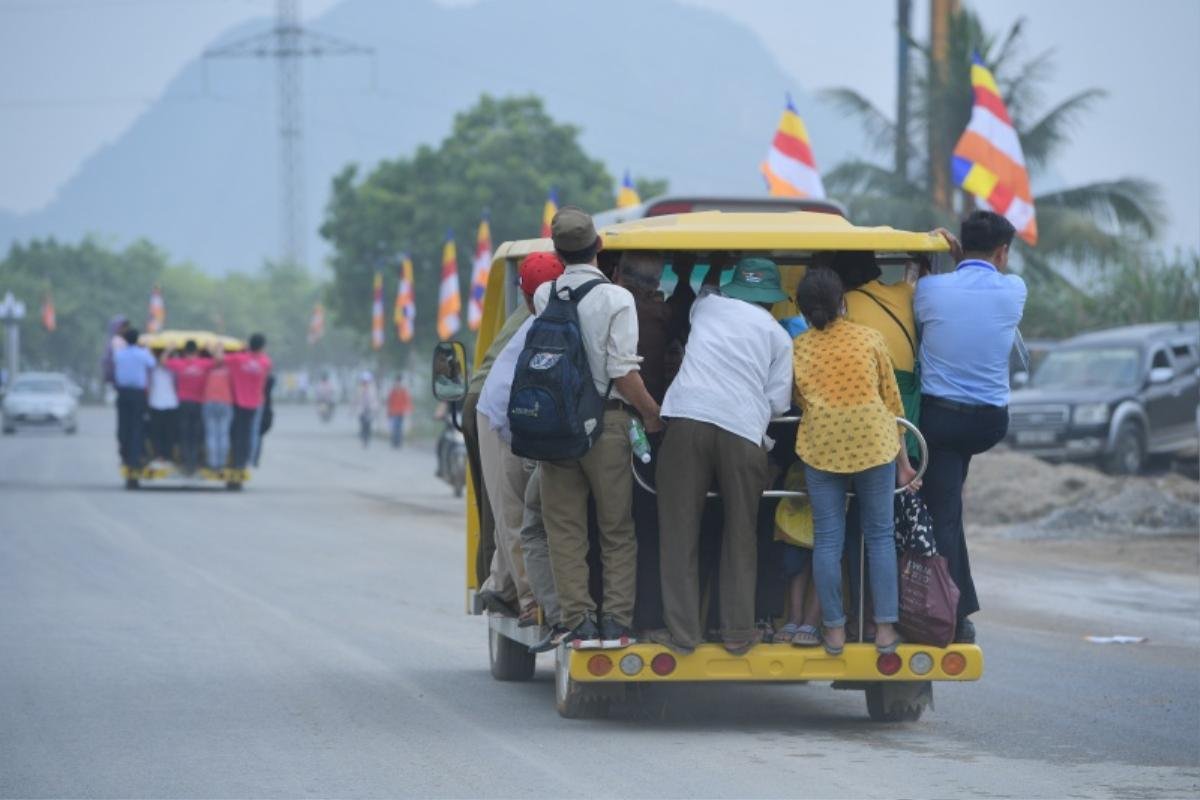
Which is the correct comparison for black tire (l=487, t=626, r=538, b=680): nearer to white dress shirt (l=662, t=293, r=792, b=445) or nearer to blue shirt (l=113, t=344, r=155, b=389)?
white dress shirt (l=662, t=293, r=792, b=445)

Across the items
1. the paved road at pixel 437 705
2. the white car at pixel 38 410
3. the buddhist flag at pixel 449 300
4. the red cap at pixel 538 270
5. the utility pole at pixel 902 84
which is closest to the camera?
the paved road at pixel 437 705

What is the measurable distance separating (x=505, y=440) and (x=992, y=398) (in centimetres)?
213

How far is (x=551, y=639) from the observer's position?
8914mm

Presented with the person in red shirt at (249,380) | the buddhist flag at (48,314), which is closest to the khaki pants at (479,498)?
the person in red shirt at (249,380)

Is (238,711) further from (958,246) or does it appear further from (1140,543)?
(1140,543)

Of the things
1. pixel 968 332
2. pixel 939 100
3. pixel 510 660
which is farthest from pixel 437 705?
pixel 939 100

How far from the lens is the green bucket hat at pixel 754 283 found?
8.93 meters

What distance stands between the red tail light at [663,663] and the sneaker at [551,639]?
0.39 m

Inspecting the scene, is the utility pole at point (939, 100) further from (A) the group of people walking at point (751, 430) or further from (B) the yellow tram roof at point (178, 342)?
(A) the group of people walking at point (751, 430)

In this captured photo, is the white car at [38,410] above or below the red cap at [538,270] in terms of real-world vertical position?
below

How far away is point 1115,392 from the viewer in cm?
2745

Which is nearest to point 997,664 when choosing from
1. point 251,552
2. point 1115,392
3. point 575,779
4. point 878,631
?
point 878,631

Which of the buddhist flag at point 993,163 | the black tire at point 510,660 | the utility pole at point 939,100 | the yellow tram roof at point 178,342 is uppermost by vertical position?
the utility pole at point 939,100

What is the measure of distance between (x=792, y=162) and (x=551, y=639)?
63.2 ft
